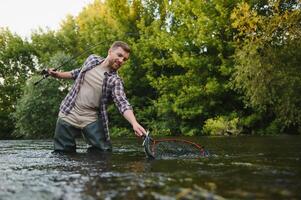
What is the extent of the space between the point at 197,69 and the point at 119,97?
25032mm

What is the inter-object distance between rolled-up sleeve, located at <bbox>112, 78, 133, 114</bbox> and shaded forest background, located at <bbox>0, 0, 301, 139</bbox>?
1364cm

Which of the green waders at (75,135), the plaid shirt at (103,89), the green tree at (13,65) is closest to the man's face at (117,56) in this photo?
the plaid shirt at (103,89)

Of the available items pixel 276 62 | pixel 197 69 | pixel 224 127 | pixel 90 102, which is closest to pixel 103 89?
pixel 90 102

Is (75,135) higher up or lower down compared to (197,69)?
lower down

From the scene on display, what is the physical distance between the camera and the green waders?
7.71 m

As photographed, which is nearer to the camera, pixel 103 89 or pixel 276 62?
pixel 103 89

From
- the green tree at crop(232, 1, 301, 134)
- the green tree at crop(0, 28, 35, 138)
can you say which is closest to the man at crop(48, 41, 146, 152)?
the green tree at crop(232, 1, 301, 134)

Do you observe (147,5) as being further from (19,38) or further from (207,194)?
(207,194)

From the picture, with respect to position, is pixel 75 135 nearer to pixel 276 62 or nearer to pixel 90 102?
pixel 90 102

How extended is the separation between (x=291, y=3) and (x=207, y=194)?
80.0ft

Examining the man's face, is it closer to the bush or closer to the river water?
the river water

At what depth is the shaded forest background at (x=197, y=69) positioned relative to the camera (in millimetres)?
20422

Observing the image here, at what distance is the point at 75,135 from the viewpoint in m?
7.95

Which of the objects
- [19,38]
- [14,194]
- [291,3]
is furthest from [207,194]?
[19,38]
